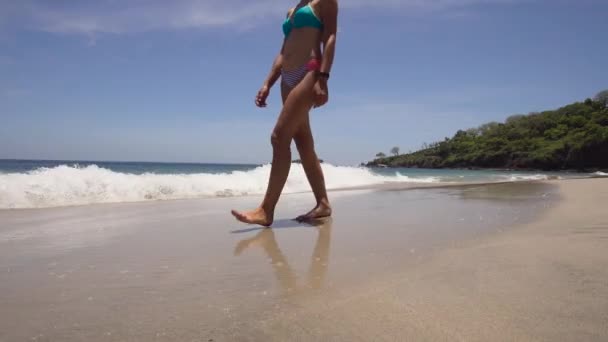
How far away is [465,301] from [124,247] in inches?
74.8

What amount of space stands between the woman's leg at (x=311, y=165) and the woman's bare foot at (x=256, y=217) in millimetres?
382

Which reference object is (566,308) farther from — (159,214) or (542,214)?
(159,214)

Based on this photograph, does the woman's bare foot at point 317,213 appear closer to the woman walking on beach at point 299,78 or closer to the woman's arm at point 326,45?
the woman walking on beach at point 299,78

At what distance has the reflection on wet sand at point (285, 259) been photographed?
1.59 meters

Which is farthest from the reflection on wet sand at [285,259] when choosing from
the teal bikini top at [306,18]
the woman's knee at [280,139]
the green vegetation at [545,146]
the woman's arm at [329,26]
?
the green vegetation at [545,146]

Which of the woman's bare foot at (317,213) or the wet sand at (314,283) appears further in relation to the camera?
the woman's bare foot at (317,213)

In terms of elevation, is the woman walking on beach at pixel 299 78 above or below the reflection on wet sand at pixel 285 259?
above

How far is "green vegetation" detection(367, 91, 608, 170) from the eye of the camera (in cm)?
4066

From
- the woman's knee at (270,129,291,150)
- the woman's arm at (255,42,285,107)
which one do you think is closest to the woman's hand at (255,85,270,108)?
the woman's arm at (255,42,285,107)

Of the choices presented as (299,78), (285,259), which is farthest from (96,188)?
(285,259)

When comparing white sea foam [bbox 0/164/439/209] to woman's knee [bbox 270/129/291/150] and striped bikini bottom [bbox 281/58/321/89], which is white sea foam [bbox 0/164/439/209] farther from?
striped bikini bottom [bbox 281/58/321/89]

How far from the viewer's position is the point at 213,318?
1229mm

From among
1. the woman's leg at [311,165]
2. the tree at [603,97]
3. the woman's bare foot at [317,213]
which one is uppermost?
the tree at [603,97]

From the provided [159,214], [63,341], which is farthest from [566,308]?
[159,214]
